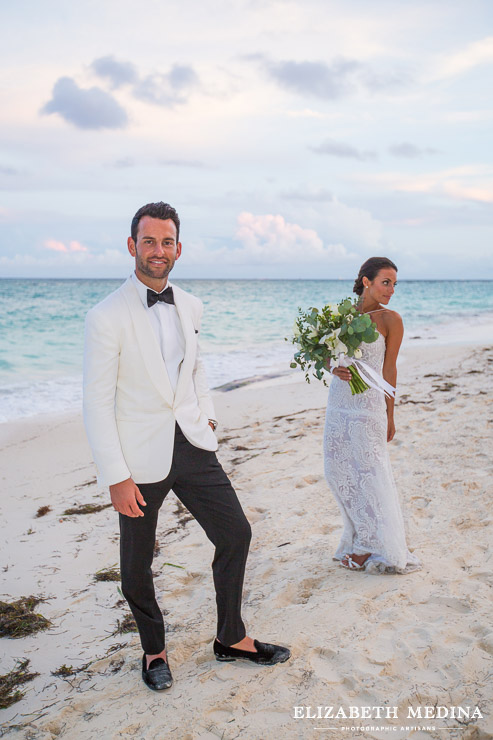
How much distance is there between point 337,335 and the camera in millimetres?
3883

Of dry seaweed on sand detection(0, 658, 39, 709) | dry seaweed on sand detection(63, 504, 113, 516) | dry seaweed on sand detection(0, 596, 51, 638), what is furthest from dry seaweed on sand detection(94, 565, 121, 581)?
dry seaweed on sand detection(63, 504, 113, 516)

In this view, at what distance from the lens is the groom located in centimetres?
270

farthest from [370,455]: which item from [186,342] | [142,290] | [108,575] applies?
[108,575]

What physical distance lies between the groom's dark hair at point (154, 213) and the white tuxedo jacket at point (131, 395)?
0.28 meters

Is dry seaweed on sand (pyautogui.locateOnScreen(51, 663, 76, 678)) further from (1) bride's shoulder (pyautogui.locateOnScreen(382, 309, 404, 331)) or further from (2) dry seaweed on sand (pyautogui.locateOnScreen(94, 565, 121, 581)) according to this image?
(1) bride's shoulder (pyautogui.locateOnScreen(382, 309, 404, 331))

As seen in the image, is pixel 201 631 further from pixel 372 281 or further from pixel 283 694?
pixel 372 281

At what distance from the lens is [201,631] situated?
350 cm

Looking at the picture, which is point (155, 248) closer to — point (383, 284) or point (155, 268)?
point (155, 268)

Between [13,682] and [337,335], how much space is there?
2.88m

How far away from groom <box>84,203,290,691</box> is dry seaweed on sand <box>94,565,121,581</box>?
1277 millimetres

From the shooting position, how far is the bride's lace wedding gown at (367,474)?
12.9ft

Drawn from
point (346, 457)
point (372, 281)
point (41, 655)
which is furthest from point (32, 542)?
point (372, 281)

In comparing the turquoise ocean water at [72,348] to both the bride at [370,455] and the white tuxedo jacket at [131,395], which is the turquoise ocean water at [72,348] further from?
the white tuxedo jacket at [131,395]

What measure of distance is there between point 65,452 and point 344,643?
5676 mm
